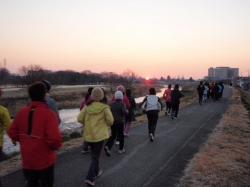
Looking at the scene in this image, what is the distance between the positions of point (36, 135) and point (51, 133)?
0.20 meters

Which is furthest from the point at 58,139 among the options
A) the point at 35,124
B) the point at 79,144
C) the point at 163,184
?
the point at 79,144

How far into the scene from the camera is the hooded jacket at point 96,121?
4840mm

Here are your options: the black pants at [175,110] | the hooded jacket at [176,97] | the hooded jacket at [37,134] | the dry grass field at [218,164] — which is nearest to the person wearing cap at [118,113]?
the dry grass field at [218,164]

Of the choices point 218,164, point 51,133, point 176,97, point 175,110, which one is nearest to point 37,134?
point 51,133

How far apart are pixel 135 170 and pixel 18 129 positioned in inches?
124

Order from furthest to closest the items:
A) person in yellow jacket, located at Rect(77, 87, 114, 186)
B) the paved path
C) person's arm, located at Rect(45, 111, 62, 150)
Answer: the paved path → person in yellow jacket, located at Rect(77, 87, 114, 186) → person's arm, located at Rect(45, 111, 62, 150)

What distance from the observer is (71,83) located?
108 metres

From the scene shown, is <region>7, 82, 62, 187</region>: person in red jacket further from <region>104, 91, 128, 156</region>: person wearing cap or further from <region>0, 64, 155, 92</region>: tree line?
<region>0, 64, 155, 92</region>: tree line

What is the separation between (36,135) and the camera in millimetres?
3205

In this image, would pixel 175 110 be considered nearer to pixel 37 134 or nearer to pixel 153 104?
pixel 153 104

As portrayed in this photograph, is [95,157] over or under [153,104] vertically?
under

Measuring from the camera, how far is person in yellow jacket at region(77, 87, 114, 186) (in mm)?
4836

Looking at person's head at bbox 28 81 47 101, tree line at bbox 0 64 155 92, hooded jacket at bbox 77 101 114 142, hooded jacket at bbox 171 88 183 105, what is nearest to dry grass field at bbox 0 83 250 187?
hooded jacket at bbox 77 101 114 142

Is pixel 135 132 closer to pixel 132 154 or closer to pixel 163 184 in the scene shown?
pixel 132 154
